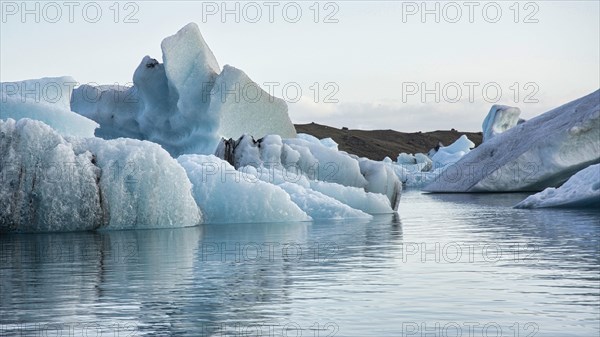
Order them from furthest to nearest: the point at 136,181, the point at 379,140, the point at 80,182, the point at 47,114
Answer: the point at 379,140 → the point at 47,114 → the point at 136,181 → the point at 80,182

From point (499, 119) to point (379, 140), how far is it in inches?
2451

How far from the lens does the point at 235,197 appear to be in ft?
49.3

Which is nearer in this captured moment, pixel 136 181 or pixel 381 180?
pixel 136 181

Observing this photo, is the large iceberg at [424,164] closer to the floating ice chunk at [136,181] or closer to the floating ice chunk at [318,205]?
the floating ice chunk at [318,205]

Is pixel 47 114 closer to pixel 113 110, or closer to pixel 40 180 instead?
pixel 40 180

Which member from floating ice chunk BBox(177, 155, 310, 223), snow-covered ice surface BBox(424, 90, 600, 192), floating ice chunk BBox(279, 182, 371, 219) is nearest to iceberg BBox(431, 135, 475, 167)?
snow-covered ice surface BBox(424, 90, 600, 192)

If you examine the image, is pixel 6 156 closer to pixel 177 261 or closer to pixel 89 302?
pixel 177 261

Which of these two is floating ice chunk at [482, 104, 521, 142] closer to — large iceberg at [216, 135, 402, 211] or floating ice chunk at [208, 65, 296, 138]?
floating ice chunk at [208, 65, 296, 138]

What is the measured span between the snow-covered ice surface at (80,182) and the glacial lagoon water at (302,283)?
1.92 feet

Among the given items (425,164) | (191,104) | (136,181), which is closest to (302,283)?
(136,181)

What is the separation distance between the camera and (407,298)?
6.28 metres

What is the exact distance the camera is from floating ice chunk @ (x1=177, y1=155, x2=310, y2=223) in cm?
1492

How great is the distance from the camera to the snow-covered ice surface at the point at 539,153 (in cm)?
2722

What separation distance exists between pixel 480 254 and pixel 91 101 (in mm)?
22063
